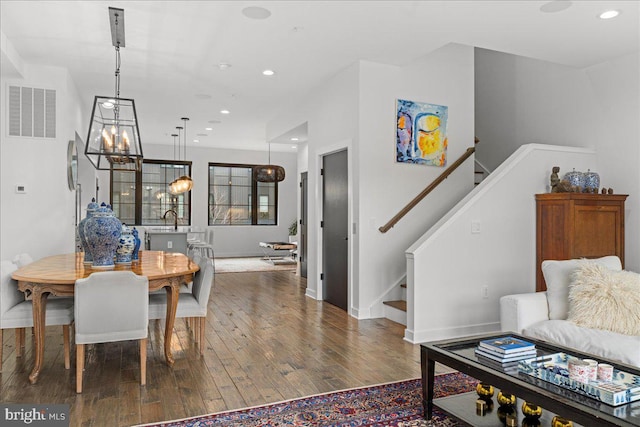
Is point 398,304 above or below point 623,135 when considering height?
below

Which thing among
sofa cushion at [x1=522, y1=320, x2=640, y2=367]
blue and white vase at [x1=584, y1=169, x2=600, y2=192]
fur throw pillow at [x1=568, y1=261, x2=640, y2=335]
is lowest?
sofa cushion at [x1=522, y1=320, x2=640, y2=367]

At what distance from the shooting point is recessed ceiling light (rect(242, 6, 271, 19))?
3904mm

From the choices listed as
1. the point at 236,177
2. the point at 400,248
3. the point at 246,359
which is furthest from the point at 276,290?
the point at 236,177

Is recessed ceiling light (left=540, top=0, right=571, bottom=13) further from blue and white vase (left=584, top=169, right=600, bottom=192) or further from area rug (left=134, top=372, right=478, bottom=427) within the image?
area rug (left=134, top=372, right=478, bottom=427)

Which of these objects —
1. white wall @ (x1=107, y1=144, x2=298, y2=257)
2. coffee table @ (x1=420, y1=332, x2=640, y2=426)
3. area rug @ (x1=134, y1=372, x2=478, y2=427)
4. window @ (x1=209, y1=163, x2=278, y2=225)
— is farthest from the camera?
window @ (x1=209, y1=163, x2=278, y2=225)

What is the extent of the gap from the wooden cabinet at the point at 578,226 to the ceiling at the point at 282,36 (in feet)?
5.22

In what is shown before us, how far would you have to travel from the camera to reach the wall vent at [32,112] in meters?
5.34

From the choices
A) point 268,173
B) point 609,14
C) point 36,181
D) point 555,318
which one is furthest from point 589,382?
point 268,173

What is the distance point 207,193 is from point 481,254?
9.04m

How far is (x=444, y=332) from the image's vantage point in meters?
4.43

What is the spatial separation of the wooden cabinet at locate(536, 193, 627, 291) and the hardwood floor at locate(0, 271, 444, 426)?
6.05 feet

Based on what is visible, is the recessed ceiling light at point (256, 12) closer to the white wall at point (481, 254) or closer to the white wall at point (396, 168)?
the white wall at point (396, 168)

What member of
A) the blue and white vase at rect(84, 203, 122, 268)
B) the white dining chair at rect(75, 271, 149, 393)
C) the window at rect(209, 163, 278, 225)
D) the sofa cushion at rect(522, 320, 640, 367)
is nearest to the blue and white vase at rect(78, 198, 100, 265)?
the blue and white vase at rect(84, 203, 122, 268)

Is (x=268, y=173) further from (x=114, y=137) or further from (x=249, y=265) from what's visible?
(x=114, y=137)
